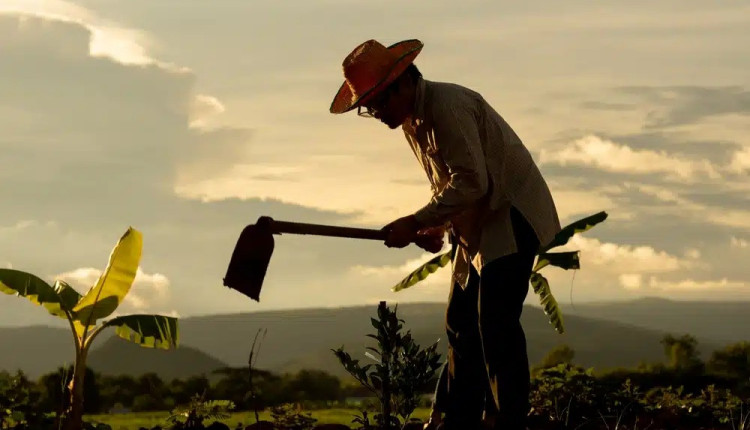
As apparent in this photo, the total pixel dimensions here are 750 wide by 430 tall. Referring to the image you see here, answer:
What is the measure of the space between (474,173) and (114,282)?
2657 mm

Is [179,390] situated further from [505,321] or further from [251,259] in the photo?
[505,321]

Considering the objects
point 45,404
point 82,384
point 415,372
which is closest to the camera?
point 415,372

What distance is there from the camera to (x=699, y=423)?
770 cm

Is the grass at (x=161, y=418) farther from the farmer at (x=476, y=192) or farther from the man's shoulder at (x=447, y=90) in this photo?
Answer: the man's shoulder at (x=447, y=90)

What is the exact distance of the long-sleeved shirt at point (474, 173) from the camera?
5570mm

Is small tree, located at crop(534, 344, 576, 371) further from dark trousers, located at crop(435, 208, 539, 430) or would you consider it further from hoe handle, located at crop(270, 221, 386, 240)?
hoe handle, located at crop(270, 221, 386, 240)

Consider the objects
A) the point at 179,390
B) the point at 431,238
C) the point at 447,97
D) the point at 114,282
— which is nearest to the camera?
the point at 447,97

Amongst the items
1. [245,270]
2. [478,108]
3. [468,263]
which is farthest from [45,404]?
[478,108]

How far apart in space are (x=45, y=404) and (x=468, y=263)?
3223 mm

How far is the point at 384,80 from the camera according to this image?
5.51 metres

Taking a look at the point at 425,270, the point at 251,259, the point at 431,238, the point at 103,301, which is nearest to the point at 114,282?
the point at 103,301

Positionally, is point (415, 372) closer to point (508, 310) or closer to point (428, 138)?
point (508, 310)

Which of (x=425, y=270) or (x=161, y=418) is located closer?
(x=161, y=418)

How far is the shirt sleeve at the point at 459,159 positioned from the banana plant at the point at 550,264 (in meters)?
4.13
